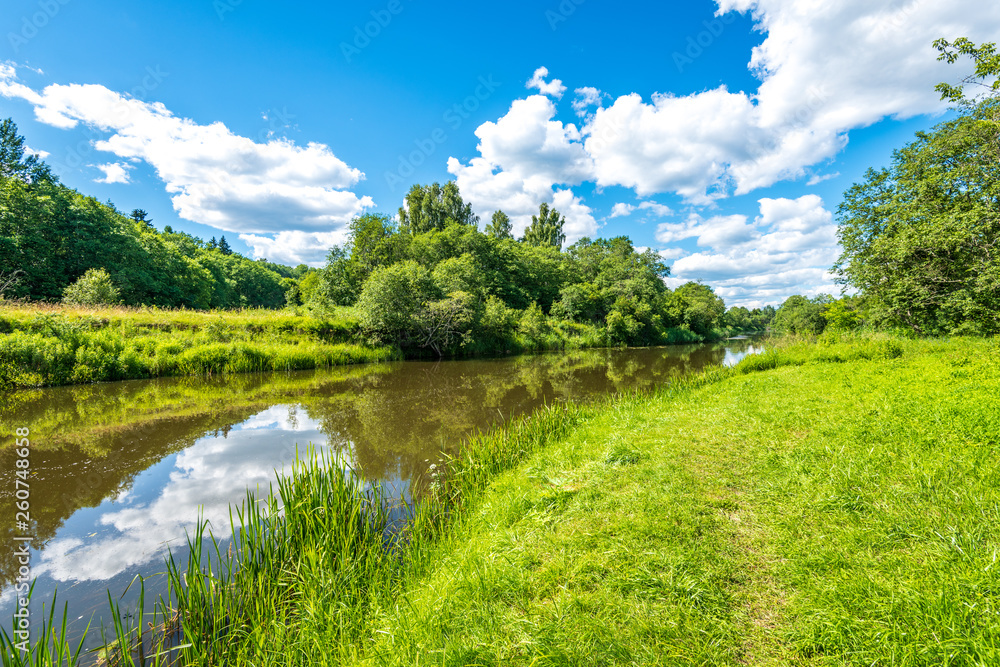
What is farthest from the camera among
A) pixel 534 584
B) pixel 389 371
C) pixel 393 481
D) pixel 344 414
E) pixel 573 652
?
pixel 389 371

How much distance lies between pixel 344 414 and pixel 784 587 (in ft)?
38.7

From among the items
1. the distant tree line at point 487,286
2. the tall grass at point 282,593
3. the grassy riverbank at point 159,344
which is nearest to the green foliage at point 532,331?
the distant tree line at point 487,286

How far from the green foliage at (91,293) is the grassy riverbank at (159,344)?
3.94m

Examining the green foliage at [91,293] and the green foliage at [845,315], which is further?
the green foliage at [845,315]

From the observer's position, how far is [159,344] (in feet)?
58.3

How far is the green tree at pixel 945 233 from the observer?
14.0 m

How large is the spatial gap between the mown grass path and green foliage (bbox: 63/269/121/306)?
30839 mm

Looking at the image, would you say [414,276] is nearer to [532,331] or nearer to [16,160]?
[532,331]

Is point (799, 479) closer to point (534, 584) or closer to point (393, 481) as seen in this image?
point (534, 584)

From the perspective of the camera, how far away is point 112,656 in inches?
125

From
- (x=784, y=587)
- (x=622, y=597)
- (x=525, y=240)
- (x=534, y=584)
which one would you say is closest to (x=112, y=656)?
(x=534, y=584)

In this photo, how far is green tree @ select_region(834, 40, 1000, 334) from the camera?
14.0m

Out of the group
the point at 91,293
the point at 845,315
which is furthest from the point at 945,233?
the point at 91,293

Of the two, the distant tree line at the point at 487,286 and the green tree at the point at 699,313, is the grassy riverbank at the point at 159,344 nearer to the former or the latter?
the distant tree line at the point at 487,286
